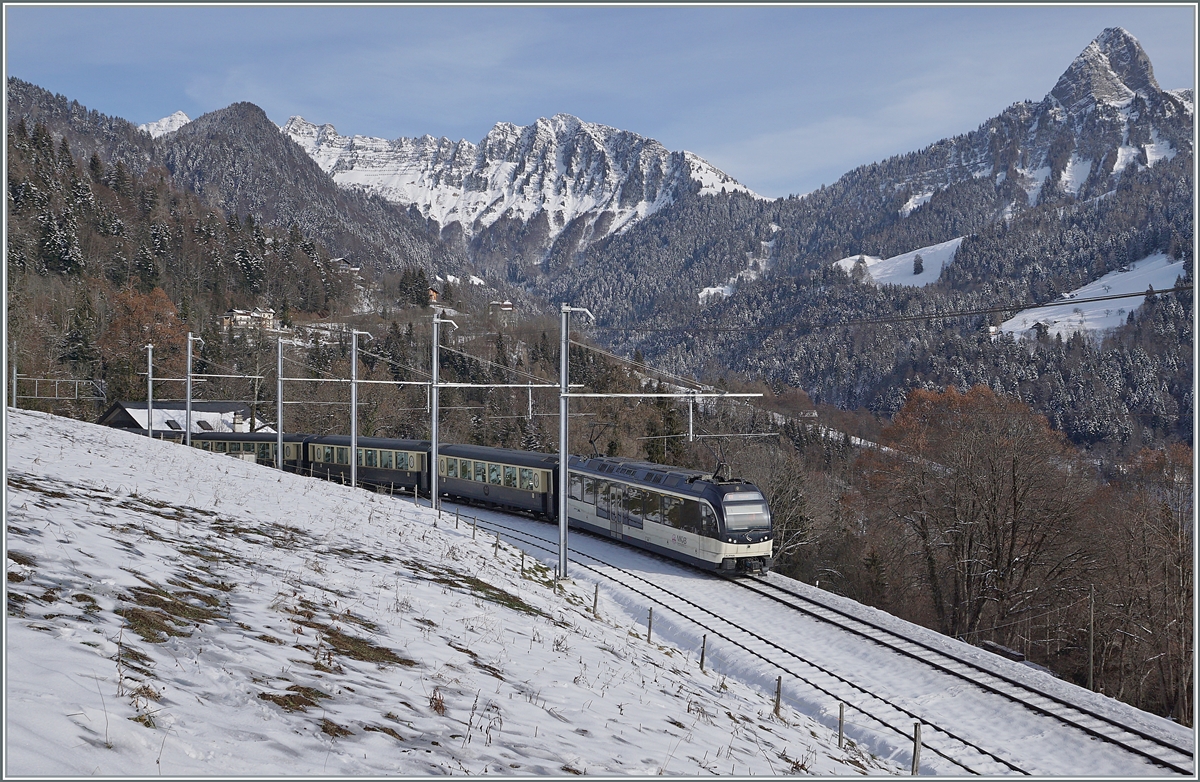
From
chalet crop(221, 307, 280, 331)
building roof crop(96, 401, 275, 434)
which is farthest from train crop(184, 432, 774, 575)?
chalet crop(221, 307, 280, 331)

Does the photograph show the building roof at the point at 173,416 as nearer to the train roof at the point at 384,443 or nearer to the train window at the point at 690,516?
the train roof at the point at 384,443

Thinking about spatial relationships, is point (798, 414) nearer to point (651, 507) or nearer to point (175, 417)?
point (175, 417)

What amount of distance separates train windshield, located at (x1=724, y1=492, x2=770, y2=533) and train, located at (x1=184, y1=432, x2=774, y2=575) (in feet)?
0.10

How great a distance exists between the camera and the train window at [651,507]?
84.7 ft

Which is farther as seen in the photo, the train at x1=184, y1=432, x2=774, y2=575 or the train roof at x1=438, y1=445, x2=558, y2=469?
the train roof at x1=438, y1=445, x2=558, y2=469

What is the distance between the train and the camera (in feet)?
77.0

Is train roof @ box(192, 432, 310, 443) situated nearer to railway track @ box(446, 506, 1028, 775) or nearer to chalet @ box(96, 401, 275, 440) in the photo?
chalet @ box(96, 401, 275, 440)

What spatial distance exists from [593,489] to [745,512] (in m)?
7.52

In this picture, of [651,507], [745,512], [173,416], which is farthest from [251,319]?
[745,512]

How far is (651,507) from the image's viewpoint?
2614 cm

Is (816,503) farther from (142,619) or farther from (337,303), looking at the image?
(337,303)

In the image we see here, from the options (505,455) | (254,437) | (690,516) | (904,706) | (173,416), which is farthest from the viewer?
(173,416)

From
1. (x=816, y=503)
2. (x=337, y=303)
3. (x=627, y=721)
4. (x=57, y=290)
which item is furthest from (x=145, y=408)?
(x=337, y=303)

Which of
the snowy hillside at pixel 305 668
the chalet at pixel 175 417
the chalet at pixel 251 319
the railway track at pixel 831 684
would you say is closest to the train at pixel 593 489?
the railway track at pixel 831 684
